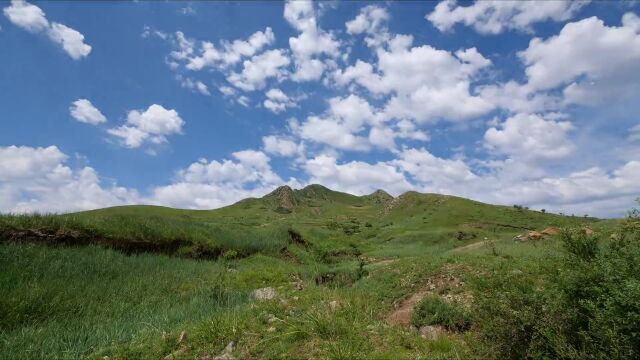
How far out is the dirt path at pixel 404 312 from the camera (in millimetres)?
10480

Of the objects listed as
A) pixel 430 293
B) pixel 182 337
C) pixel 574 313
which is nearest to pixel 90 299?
pixel 182 337

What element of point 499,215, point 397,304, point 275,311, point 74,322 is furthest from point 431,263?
point 499,215

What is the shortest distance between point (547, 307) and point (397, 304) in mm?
6273

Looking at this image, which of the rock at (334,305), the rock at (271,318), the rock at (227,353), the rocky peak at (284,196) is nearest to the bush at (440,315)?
the rock at (334,305)

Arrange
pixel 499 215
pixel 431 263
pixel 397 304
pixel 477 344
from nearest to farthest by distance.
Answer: pixel 477 344, pixel 397 304, pixel 431 263, pixel 499 215

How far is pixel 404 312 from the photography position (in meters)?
11.3

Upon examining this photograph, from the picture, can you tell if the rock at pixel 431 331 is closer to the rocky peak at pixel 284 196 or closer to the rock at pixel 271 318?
the rock at pixel 271 318

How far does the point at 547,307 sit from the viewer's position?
6.68 meters

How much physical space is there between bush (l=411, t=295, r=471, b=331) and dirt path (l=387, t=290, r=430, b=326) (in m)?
0.37

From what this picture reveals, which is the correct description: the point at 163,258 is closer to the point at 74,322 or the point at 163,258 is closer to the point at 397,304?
the point at 74,322

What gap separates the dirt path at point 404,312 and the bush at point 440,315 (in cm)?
37

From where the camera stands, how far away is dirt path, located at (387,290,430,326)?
10480 mm

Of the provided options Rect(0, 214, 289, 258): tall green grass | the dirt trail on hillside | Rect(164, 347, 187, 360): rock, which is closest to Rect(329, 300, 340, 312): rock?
the dirt trail on hillside

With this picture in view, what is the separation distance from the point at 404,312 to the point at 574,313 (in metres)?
5.59
